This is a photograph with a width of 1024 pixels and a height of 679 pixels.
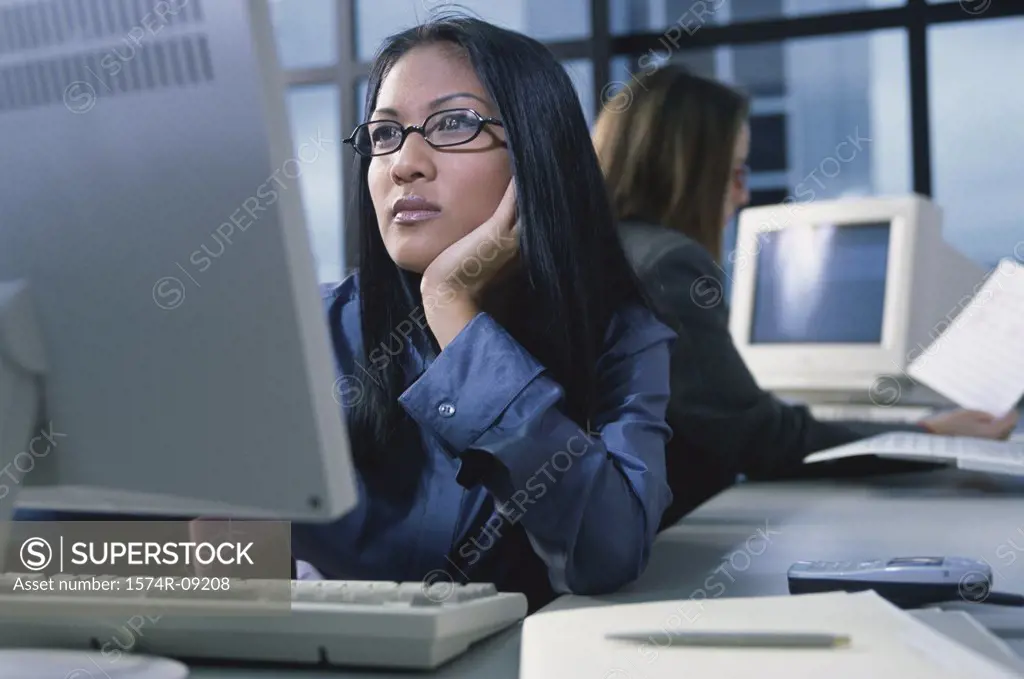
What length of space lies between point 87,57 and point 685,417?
134cm

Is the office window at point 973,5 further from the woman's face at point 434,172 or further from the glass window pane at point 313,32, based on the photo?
the woman's face at point 434,172

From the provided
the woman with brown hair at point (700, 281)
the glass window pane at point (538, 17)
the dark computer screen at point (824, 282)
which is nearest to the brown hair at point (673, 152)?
the woman with brown hair at point (700, 281)

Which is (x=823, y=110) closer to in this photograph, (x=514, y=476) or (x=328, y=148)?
(x=328, y=148)

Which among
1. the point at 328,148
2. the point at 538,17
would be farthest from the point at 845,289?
the point at 328,148

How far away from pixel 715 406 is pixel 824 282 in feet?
2.82

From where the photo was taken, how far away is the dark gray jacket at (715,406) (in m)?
1.80

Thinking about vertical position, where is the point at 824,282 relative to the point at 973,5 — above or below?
below

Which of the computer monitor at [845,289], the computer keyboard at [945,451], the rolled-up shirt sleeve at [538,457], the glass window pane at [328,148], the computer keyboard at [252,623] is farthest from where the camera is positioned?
the glass window pane at [328,148]

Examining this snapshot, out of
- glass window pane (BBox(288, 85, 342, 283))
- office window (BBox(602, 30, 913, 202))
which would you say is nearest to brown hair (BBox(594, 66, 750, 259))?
office window (BBox(602, 30, 913, 202))

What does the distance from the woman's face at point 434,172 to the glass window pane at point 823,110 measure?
3.56 metres

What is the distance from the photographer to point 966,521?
4.44 feet

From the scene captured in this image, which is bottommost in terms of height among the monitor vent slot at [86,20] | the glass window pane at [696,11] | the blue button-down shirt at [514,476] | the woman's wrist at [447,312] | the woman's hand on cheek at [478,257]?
→ the blue button-down shirt at [514,476]

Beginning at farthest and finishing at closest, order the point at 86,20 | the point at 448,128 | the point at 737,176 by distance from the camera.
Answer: the point at 737,176
the point at 448,128
the point at 86,20

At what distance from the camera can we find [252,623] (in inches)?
27.4
